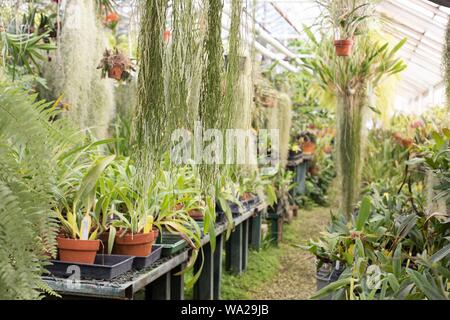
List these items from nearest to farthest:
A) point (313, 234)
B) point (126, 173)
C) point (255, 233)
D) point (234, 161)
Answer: point (234, 161) < point (126, 173) < point (255, 233) < point (313, 234)

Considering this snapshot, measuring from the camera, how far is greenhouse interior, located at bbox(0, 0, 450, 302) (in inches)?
35.1

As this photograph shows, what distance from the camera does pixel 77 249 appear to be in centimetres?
158

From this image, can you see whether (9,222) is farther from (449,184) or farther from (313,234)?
(313,234)

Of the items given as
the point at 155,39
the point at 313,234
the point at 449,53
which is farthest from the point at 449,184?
the point at 313,234

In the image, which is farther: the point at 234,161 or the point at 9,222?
the point at 234,161

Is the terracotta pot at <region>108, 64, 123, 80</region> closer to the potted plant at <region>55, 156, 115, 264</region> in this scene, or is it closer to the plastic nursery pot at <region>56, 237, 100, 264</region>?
the potted plant at <region>55, 156, 115, 264</region>

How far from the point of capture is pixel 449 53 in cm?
157

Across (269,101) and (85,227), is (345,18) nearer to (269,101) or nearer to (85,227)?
(85,227)

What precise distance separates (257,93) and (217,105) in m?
2.58

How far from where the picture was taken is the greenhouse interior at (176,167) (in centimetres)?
89

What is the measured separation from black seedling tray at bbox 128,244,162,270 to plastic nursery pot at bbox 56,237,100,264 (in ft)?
0.54

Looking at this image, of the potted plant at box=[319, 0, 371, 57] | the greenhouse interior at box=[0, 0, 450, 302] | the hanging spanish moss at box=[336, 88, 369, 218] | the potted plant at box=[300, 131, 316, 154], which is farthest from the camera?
the potted plant at box=[300, 131, 316, 154]

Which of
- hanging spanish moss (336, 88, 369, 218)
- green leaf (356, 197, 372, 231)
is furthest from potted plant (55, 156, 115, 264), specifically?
hanging spanish moss (336, 88, 369, 218)

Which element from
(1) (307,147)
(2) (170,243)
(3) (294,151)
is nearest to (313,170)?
(1) (307,147)
